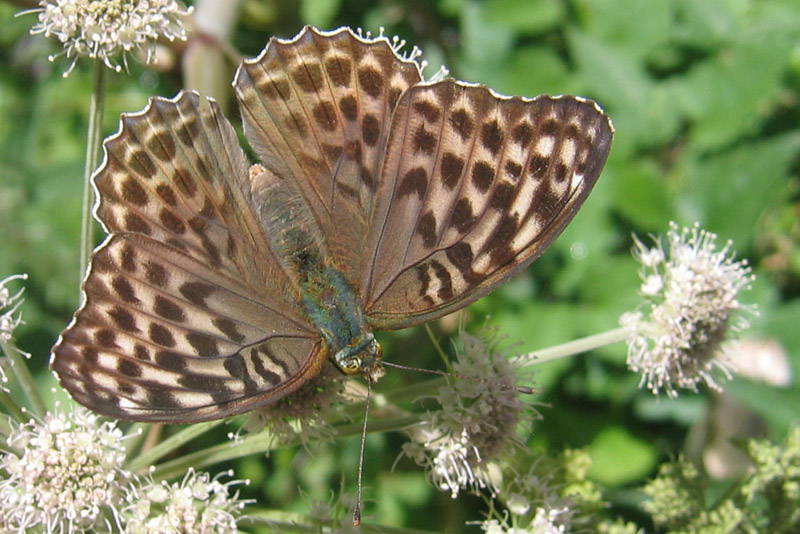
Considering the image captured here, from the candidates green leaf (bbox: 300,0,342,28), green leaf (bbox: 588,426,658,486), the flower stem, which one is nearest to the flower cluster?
the flower stem

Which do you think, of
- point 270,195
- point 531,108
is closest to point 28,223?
point 270,195

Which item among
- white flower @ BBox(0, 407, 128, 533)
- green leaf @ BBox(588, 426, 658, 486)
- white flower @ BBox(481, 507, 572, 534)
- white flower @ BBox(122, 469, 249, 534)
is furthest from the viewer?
green leaf @ BBox(588, 426, 658, 486)

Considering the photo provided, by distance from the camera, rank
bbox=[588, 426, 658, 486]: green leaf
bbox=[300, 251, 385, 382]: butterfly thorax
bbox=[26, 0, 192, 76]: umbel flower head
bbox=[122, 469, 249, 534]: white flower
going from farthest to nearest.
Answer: bbox=[588, 426, 658, 486]: green leaf
bbox=[26, 0, 192, 76]: umbel flower head
bbox=[300, 251, 385, 382]: butterfly thorax
bbox=[122, 469, 249, 534]: white flower

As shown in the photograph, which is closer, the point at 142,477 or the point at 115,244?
the point at 115,244

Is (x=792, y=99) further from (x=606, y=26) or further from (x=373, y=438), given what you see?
(x=373, y=438)

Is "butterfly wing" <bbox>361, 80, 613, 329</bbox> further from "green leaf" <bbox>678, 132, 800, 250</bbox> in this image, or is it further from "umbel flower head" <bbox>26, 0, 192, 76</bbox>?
"green leaf" <bbox>678, 132, 800, 250</bbox>

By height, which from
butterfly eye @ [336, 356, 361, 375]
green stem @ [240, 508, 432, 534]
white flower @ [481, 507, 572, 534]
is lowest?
green stem @ [240, 508, 432, 534]
